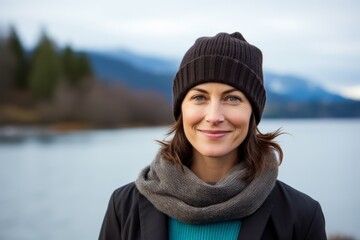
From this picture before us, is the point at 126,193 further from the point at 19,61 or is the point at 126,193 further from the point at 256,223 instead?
the point at 19,61

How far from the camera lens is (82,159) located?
83.0 feet

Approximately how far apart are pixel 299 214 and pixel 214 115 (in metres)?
0.63

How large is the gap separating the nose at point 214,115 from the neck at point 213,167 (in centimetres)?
29

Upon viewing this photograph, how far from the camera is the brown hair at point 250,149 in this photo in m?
2.45

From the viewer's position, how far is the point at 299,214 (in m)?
2.33

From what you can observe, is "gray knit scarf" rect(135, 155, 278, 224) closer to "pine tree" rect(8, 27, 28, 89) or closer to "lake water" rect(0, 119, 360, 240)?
"lake water" rect(0, 119, 360, 240)

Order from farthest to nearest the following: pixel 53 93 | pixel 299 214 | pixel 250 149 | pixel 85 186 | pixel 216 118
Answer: pixel 53 93
pixel 85 186
pixel 250 149
pixel 299 214
pixel 216 118

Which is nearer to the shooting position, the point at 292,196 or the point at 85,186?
the point at 292,196

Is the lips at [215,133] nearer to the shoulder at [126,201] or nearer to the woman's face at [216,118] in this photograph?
the woman's face at [216,118]

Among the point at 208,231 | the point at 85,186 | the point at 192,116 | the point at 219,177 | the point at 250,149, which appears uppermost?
the point at 192,116

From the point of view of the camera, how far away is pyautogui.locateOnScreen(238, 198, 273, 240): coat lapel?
2.26 metres

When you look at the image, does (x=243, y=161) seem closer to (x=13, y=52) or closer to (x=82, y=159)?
(x=82, y=159)

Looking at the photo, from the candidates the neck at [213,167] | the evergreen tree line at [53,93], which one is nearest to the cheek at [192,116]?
the neck at [213,167]

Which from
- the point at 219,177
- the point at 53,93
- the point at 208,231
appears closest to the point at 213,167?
the point at 219,177
